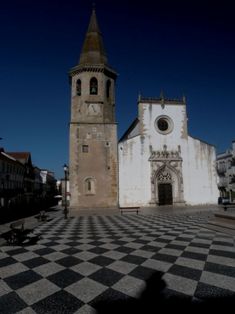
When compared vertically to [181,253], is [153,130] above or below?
above

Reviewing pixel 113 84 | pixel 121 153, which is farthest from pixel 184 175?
pixel 113 84

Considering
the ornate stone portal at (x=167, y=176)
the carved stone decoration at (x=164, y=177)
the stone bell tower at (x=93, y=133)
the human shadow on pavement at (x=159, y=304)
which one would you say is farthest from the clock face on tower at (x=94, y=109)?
the human shadow on pavement at (x=159, y=304)

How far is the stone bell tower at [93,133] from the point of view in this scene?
2256 cm

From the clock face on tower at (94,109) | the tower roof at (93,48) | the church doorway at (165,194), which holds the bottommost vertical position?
the church doorway at (165,194)

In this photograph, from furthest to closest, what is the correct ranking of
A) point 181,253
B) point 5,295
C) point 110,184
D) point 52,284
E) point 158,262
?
1. point 110,184
2. point 181,253
3. point 158,262
4. point 52,284
5. point 5,295

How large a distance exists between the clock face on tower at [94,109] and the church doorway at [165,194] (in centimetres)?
1010

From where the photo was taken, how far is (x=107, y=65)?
2461cm

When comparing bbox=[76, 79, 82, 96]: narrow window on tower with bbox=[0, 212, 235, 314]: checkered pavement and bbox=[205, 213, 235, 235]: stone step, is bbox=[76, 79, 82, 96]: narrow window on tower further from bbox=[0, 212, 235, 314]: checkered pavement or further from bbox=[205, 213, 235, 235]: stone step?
bbox=[0, 212, 235, 314]: checkered pavement

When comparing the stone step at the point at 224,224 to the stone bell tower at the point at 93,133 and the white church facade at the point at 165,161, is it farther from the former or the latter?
the white church facade at the point at 165,161

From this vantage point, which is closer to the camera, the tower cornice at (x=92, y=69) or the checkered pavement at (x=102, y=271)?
the checkered pavement at (x=102, y=271)

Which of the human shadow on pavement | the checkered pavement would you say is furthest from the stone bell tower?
the human shadow on pavement

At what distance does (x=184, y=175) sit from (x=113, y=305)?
77.0 feet

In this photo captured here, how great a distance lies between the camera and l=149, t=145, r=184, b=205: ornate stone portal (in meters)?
25.0

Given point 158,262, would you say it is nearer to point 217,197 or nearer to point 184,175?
point 184,175
